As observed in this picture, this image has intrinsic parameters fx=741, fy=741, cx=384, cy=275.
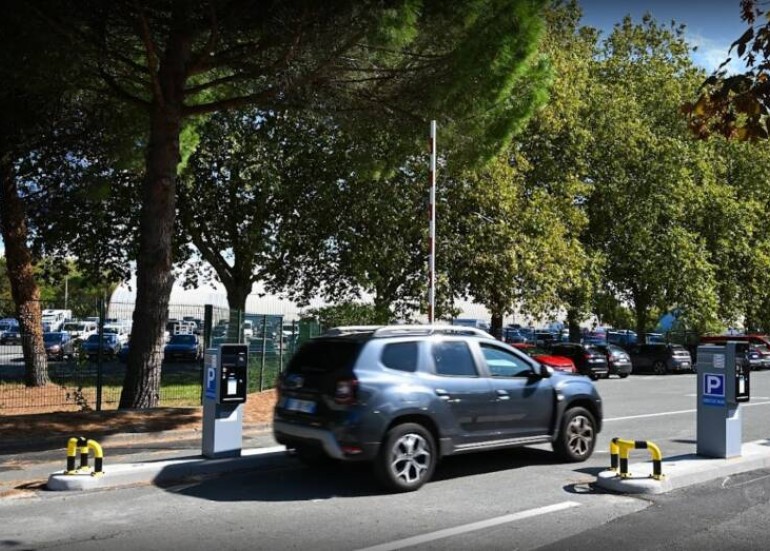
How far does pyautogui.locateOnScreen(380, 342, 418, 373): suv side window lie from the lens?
7611mm

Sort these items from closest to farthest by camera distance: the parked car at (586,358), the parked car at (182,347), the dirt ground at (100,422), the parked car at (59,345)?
1. the dirt ground at (100,422)
2. the parked car at (59,345)
3. the parked car at (586,358)
4. the parked car at (182,347)

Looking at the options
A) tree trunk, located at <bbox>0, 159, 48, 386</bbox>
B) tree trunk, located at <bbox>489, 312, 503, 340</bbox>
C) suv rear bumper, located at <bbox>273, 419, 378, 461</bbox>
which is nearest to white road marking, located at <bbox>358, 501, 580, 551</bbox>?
suv rear bumper, located at <bbox>273, 419, 378, 461</bbox>

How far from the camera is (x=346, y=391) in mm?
7234

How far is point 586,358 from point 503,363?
1885cm

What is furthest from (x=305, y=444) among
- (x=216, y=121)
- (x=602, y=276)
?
(x=602, y=276)

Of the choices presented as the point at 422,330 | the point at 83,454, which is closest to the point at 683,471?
the point at 422,330

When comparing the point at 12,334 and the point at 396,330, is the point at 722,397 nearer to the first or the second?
the point at 396,330

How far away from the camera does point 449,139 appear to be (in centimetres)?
1462

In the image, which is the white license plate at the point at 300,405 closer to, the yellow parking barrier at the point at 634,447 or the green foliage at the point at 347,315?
the yellow parking barrier at the point at 634,447

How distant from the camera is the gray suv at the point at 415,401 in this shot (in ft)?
23.8

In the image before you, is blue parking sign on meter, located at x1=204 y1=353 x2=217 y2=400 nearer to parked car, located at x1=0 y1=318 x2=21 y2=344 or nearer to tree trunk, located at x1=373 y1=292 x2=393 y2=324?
parked car, located at x1=0 y1=318 x2=21 y2=344

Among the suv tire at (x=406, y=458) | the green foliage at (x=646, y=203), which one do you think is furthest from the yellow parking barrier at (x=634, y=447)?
the green foliage at (x=646, y=203)

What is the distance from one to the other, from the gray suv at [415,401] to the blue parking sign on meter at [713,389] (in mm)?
1439

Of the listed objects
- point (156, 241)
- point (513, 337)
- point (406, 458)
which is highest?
point (156, 241)
